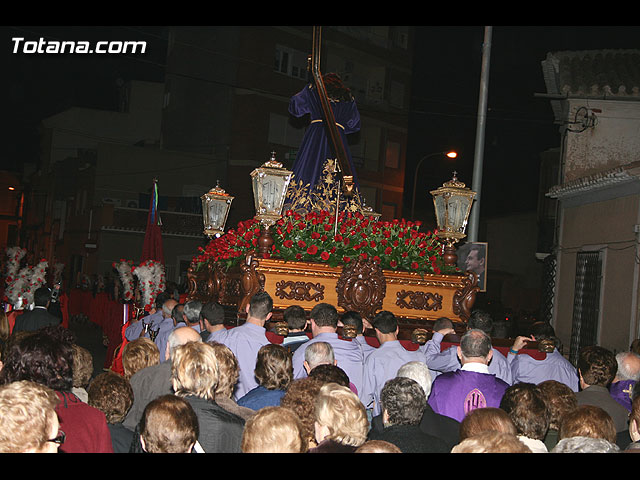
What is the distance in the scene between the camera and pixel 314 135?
34.8 feet

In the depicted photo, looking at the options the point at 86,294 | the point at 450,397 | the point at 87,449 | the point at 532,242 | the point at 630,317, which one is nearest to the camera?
the point at 87,449

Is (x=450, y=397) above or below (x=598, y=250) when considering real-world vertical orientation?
below

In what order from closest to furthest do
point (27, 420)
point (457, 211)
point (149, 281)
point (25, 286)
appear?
point (27, 420) → point (457, 211) → point (25, 286) → point (149, 281)

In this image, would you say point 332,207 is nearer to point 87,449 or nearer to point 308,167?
point 308,167

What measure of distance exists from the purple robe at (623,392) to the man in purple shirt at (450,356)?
104cm

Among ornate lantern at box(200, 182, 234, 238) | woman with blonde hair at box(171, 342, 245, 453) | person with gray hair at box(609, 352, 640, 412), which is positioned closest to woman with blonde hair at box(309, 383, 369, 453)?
woman with blonde hair at box(171, 342, 245, 453)

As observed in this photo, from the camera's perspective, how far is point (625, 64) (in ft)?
56.8

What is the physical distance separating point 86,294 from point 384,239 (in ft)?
57.4

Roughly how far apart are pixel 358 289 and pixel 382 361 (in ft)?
6.72

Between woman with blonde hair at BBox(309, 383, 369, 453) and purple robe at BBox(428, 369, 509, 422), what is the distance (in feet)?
5.48

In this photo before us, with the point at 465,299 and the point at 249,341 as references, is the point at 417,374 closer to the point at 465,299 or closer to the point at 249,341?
the point at 249,341

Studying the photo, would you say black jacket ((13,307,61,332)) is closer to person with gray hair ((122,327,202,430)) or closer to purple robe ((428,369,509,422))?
person with gray hair ((122,327,202,430))

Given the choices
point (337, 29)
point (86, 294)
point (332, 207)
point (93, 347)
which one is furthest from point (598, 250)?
point (337, 29)

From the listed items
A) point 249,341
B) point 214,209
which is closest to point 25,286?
point 214,209
